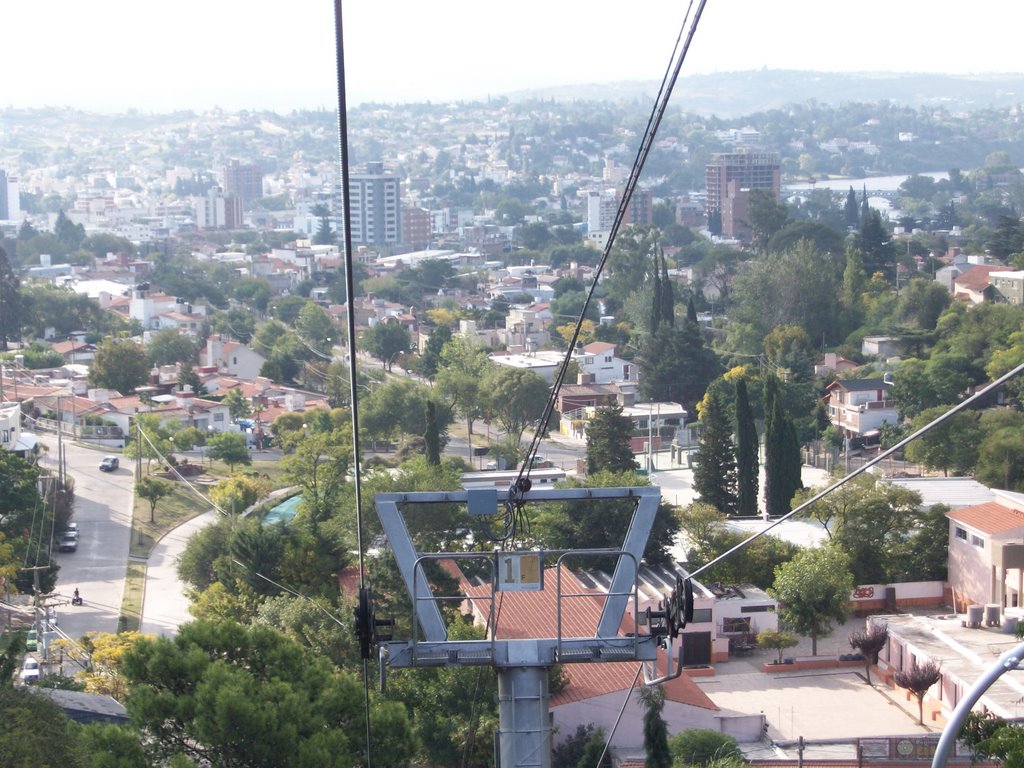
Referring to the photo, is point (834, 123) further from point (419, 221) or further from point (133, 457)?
point (133, 457)

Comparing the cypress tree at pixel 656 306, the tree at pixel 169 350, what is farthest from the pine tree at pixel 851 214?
the tree at pixel 169 350

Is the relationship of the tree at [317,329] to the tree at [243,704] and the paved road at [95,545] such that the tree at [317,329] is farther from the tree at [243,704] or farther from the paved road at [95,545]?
the tree at [243,704]

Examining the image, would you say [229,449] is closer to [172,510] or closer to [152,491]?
[172,510]

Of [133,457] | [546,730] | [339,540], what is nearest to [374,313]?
[133,457]

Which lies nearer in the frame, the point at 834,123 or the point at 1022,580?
the point at 1022,580

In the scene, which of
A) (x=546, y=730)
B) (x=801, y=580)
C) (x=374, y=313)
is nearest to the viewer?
(x=546, y=730)

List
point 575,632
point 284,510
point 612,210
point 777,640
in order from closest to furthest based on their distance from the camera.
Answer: point 575,632 < point 777,640 < point 284,510 < point 612,210

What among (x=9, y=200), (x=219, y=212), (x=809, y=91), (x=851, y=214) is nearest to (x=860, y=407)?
(x=851, y=214)
